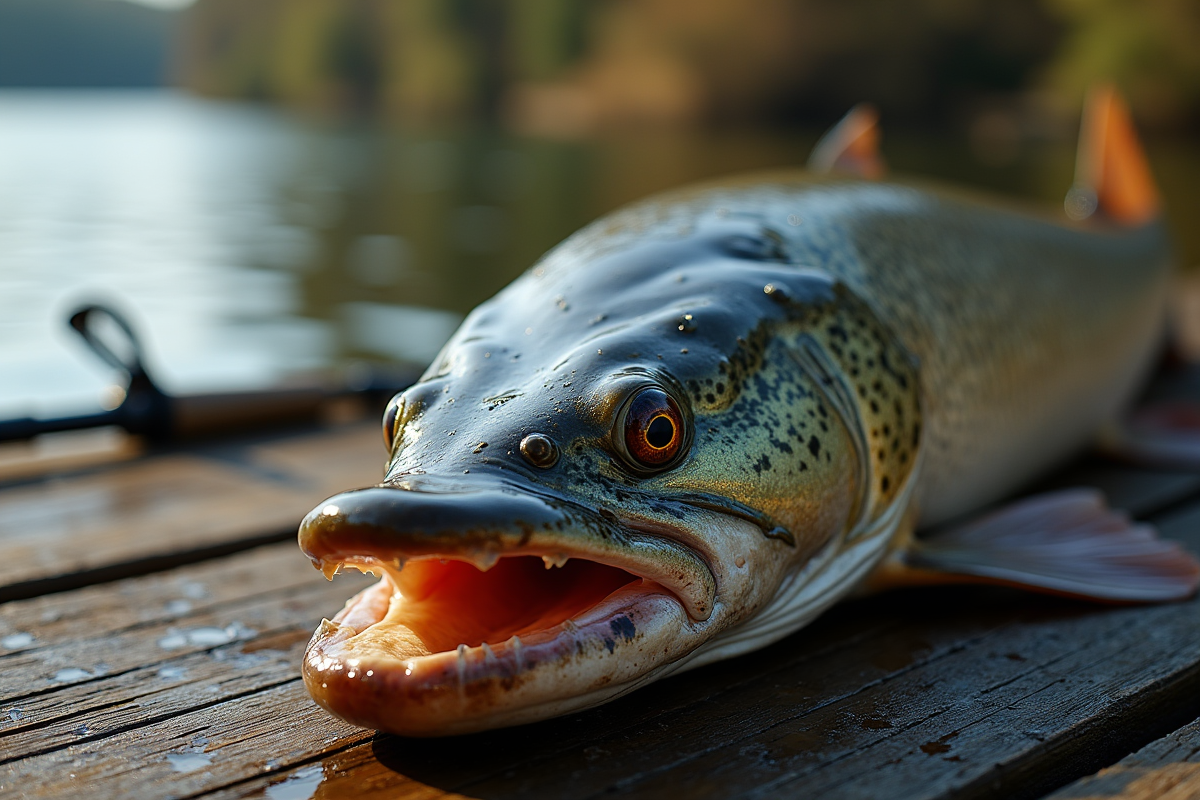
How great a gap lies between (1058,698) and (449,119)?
80.3 meters

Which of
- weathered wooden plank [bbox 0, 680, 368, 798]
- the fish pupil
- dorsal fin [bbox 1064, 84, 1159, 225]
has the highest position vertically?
dorsal fin [bbox 1064, 84, 1159, 225]

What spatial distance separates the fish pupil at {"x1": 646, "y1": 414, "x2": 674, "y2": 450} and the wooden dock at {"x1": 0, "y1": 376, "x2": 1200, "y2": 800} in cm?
43

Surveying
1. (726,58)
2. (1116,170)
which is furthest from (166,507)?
(726,58)

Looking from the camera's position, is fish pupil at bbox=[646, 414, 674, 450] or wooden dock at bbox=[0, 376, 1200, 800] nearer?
wooden dock at bbox=[0, 376, 1200, 800]

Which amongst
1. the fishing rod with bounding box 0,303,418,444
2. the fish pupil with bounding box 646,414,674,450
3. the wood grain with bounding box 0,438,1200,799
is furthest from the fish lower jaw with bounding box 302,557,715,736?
the fishing rod with bounding box 0,303,418,444

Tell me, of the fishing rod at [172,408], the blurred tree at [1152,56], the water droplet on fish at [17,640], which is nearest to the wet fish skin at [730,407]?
the water droplet on fish at [17,640]

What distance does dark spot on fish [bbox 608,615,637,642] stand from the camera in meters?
1.61

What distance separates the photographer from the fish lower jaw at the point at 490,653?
58.3 inches

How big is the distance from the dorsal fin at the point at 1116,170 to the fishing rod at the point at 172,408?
3.13 meters

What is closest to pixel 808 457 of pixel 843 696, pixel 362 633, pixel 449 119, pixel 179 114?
pixel 843 696

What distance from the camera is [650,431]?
5.76 feet

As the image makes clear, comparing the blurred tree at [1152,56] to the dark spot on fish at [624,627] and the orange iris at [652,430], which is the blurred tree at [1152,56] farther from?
the dark spot on fish at [624,627]

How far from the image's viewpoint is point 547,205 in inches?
957

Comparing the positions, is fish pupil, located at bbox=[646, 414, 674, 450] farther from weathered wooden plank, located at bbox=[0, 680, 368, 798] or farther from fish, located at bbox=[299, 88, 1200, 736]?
weathered wooden plank, located at bbox=[0, 680, 368, 798]
